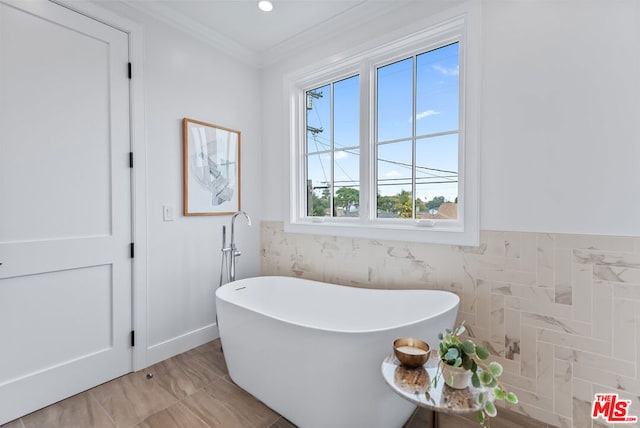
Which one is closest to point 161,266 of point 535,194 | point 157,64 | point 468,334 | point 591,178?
point 157,64

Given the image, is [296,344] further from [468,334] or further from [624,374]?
[624,374]

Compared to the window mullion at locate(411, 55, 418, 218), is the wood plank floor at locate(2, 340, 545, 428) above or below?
below

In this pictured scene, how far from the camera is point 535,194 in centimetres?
162

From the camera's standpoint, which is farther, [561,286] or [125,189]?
[125,189]

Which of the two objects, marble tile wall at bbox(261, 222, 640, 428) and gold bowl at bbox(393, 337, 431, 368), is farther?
marble tile wall at bbox(261, 222, 640, 428)

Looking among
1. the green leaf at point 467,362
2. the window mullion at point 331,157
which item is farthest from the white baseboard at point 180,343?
the green leaf at point 467,362

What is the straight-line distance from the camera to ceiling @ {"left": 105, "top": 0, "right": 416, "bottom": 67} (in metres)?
2.15

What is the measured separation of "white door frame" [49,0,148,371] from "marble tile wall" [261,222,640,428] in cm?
196

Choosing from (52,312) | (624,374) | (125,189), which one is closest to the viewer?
(624,374)

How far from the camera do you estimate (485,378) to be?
3.34 feet

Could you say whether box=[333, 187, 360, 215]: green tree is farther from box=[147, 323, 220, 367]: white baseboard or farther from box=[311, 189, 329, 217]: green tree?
box=[147, 323, 220, 367]: white baseboard

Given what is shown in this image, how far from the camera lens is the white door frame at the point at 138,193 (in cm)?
207

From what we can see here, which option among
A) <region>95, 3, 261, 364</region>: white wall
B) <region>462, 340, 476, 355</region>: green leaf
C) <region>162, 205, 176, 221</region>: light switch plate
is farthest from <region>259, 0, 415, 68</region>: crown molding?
<region>462, 340, 476, 355</region>: green leaf

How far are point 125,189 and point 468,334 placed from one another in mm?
2479
